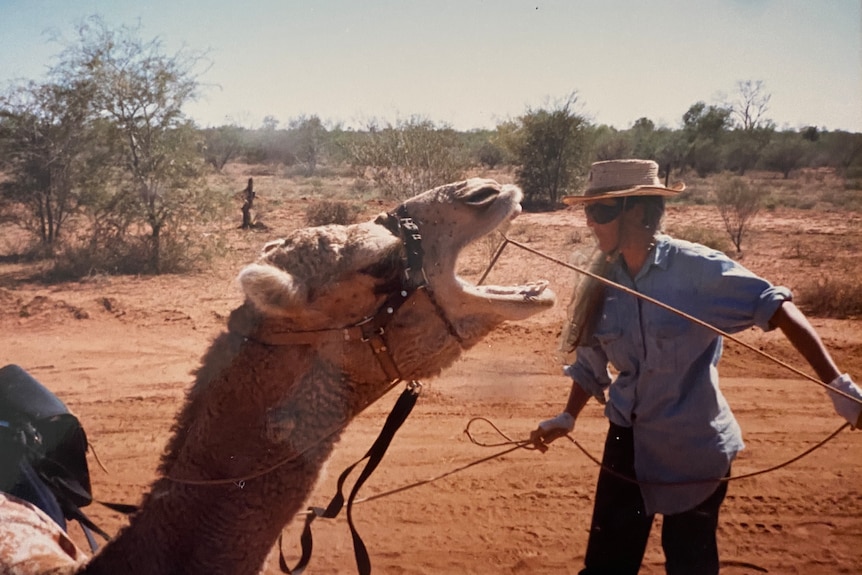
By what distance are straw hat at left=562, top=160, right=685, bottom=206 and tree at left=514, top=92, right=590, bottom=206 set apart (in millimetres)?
22461

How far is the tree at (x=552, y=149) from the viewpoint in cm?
2511

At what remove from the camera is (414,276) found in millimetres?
2453

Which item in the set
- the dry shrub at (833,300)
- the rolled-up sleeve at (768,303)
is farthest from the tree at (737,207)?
the rolled-up sleeve at (768,303)

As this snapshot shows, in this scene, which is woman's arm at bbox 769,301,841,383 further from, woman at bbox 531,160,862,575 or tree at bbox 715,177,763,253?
tree at bbox 715,177,763,253

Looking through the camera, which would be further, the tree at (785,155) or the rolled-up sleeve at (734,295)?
the tree at (785,155)

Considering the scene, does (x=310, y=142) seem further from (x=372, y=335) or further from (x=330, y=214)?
(x=372, y=335)

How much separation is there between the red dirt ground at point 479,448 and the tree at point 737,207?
8.07 meters

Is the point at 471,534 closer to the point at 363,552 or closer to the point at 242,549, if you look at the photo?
the point at 363,552

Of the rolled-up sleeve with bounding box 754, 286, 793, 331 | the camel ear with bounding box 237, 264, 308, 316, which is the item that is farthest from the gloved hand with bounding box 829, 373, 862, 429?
the camel ear with bounding box 237, 264, 308, 316

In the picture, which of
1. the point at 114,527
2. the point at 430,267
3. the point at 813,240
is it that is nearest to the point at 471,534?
the point at 114,527

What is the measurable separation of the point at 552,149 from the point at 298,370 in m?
24.1

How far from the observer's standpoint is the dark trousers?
3.26 metres

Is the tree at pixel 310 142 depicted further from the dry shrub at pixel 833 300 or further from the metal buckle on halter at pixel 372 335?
the metal buckle on halter at pixel 372 335

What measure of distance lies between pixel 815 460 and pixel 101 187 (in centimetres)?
1653
